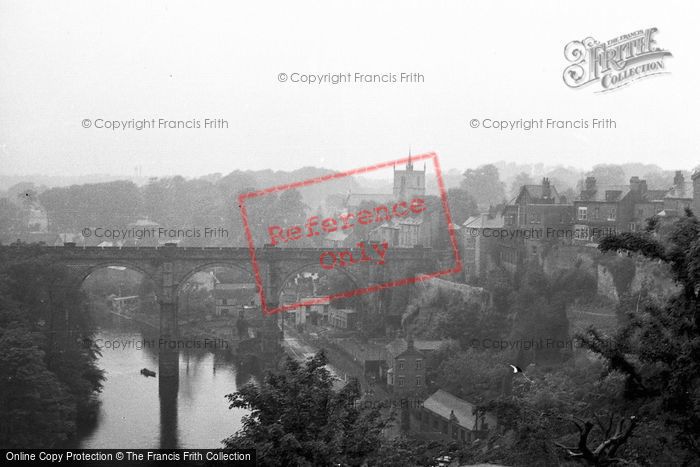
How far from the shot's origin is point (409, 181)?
226 ft

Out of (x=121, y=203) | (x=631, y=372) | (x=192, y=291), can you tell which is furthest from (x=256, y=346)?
(x=121, y=203)

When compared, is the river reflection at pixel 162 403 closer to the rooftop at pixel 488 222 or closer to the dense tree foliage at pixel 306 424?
the rooftop at pixel 488 222

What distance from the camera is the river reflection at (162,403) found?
1048 inches

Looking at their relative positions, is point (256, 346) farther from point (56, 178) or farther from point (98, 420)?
point (56, 178)

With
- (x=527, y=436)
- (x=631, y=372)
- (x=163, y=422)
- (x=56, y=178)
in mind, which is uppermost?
(x=56, y=178)

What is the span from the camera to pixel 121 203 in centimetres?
7319

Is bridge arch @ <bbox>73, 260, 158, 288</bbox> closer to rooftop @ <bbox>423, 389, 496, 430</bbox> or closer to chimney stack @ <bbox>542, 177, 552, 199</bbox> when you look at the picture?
rooftop @ <bbox>423, 389, 496, 430</bbox>

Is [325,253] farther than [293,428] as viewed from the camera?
Yes

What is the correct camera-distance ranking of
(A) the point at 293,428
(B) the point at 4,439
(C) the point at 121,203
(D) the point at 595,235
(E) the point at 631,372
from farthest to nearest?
(C) the point at 121,203 → (D) the point at 595,235 → (B) the point at 4,439 → (A) the point at 293,428 → (E) the point at 631,372

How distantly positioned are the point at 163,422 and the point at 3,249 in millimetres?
12640

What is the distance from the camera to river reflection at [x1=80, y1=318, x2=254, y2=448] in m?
26.6

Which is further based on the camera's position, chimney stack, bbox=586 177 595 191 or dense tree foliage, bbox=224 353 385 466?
chimney stack, bbox=586 177 595 191

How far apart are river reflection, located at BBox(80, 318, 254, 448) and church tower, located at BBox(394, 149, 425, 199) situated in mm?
31130

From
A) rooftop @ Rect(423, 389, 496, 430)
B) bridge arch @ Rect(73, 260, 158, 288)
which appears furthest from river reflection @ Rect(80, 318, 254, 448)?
rooftop @ Rect(423, 389, 496, 430)
